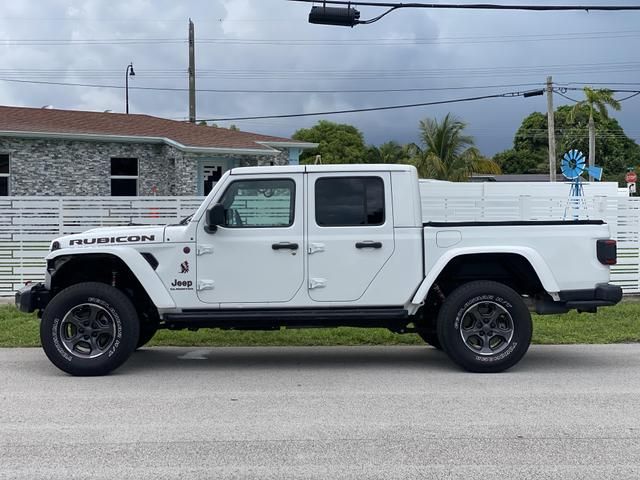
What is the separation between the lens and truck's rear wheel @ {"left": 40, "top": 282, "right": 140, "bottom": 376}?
7.48 meters

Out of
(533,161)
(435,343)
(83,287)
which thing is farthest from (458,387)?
(533,161)

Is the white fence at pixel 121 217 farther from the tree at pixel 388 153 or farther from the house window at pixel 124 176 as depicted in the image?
the tree at pixel 388 153

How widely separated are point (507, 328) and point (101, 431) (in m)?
4.15

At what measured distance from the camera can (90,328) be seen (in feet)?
24.8

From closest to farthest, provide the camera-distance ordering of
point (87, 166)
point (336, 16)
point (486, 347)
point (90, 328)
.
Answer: point (90, 328), point (486, 347), point (336, 16), point (87, 166)

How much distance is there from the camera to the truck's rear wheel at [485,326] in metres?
7.55

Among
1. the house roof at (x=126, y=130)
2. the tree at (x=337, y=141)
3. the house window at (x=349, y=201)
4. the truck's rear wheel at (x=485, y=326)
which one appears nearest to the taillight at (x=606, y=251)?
the truck's rear wheel at (x=485, y=326)

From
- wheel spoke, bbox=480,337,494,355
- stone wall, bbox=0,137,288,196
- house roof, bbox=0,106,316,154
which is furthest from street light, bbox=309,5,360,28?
stone wall, bbox=0,137,288,196

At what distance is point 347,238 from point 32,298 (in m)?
3.32

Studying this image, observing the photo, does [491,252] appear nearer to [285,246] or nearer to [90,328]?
[285,246]

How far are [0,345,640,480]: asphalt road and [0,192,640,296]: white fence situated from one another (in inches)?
187

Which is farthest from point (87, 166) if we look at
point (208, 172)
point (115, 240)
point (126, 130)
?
point (115, 240)

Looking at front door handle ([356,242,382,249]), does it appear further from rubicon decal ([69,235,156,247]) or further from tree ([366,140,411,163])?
tree ([366,140,411,163])

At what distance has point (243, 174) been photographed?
303 inches
